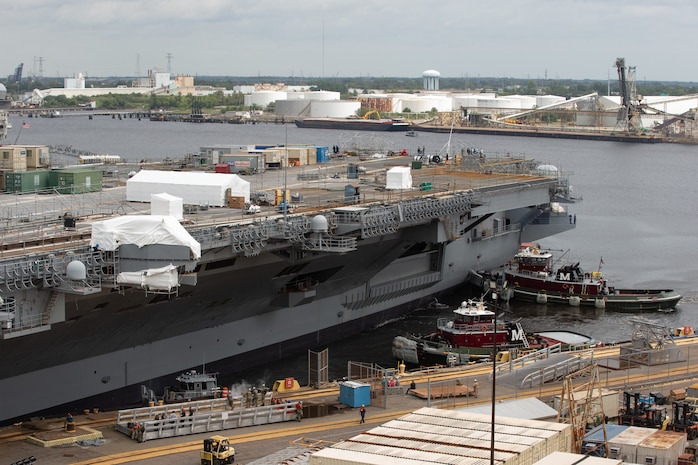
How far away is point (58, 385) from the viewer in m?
28.6

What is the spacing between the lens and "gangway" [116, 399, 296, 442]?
23.6 meters

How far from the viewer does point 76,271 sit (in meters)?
25.3

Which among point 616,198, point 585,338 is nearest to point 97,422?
point 585,338

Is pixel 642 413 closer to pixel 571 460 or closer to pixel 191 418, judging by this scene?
pixel 571 460

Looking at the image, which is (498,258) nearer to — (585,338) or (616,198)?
(585,338)

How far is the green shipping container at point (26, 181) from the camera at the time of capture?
4166cm

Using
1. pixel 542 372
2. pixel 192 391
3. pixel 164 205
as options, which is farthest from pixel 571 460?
pixel 164 205

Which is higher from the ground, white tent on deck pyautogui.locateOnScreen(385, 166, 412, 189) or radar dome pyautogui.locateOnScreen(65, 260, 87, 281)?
white tent on deck pyautogui.locateOnScreen(385, 166, 412, 189)

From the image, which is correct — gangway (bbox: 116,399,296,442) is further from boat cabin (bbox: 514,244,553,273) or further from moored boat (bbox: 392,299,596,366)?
boat cabin (bbox: 514,244,553,273)

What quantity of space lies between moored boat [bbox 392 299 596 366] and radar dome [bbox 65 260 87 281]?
13.6m

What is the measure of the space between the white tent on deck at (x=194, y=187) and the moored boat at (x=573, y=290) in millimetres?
15568

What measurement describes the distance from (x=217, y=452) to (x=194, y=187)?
691 inches

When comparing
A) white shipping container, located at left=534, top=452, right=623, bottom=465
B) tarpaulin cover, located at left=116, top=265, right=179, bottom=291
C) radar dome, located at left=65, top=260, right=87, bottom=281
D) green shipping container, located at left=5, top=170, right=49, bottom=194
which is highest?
green shipping container, located at left=5, top=170, right=49, bottom=194

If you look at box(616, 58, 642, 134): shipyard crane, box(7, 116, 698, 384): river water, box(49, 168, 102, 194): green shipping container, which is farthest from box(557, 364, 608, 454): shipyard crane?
box(616, 58, 642, 134): shipyard crane
